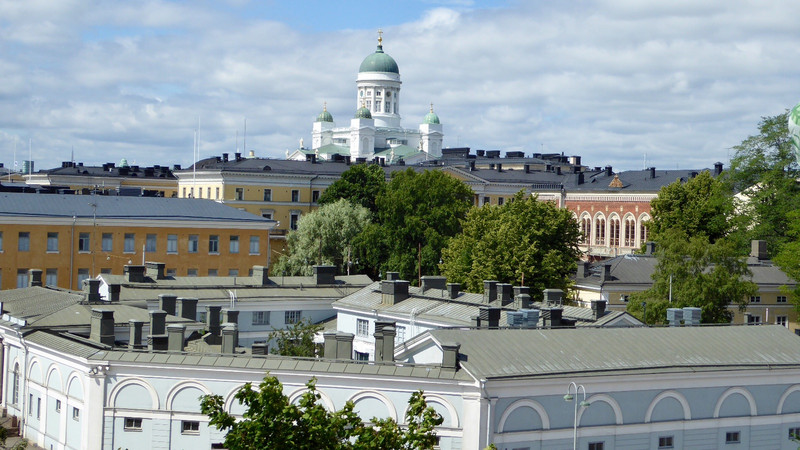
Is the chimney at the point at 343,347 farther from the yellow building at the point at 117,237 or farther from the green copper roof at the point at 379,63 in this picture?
the green copper roof at the point at 379,63

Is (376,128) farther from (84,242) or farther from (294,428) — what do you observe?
(294,428)

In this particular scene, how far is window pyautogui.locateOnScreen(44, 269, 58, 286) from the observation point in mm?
76625

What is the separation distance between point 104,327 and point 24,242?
36432 mm

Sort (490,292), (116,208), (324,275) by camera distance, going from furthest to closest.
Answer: (116,208) < (324,275) < (490,292)

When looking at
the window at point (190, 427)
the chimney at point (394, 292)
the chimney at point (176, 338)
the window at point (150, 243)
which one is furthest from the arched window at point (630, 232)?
the window at point (190, 427)

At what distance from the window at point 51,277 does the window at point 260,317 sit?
20.9 meters

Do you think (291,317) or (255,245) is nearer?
(291,317)

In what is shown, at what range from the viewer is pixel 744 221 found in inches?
3504

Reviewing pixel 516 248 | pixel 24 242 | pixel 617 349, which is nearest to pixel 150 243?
pixel 24 242

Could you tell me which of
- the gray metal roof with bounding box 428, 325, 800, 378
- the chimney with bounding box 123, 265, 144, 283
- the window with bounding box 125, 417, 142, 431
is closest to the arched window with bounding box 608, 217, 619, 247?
the chimney with bounding box 123, 265, 144, 283

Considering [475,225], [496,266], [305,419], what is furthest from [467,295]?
[305,419]

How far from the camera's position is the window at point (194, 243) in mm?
83125

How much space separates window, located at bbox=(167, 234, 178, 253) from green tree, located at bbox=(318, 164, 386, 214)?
30734mm

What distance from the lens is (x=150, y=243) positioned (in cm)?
8188
